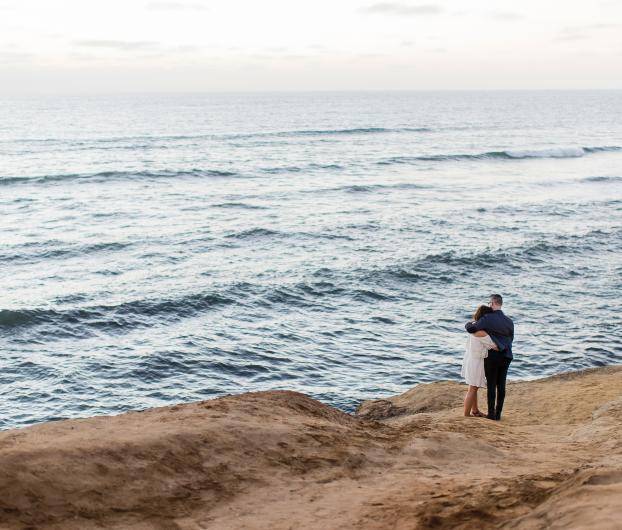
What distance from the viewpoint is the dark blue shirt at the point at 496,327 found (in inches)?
449

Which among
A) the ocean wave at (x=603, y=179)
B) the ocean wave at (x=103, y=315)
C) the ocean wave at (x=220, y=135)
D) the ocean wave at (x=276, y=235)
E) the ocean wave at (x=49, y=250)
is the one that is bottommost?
the ocean wave at (x=103, y=315)

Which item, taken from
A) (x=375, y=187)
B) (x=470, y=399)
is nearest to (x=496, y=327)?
(x=470, y=399)

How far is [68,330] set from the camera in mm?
21844

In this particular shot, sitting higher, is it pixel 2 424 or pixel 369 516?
pixel 369 516

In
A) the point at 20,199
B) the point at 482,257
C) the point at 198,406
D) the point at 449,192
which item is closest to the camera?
the point at 198,406

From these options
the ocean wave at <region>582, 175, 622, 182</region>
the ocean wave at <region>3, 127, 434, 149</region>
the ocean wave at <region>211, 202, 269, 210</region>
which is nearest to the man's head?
the ocean wave at <region>211, 202, 269, 210</region>

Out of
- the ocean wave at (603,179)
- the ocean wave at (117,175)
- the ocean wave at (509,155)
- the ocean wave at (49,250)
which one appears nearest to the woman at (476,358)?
the ocean wave at (49,250)

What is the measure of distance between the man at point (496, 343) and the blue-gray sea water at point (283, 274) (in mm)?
5723

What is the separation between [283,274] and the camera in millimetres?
27922

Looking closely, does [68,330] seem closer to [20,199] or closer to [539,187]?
[20,199]

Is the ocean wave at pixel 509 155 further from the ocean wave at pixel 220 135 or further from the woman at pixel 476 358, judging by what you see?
the woman at pixel 476 358

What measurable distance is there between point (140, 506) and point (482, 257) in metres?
24.7

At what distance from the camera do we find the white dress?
465 inches

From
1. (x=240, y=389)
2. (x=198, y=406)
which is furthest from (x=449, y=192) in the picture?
(x=198, y=406)
